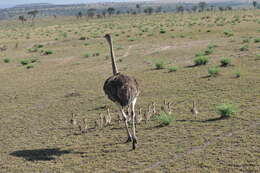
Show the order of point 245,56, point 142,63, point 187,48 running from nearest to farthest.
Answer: point 245,56 → point 142,63 → point 187,48

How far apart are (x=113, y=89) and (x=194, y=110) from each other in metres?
2.97

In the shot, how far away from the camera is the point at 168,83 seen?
48.7 feet

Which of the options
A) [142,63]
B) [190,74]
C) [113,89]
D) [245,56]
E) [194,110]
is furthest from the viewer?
[142,63]

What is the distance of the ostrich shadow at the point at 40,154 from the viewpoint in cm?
834

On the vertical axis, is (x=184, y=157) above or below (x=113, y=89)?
below

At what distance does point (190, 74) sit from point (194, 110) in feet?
20.2

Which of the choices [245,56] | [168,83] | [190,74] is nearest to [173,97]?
[168,83]

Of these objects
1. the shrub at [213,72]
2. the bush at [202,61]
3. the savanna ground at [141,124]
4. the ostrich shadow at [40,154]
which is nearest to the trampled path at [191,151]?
the savanna ground at [141,124]

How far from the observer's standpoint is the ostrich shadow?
834 centimetres

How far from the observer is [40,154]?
8586 millimetres

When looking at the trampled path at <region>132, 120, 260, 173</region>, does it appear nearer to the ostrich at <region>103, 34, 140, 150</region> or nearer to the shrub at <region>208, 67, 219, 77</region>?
the ostrich at <region>103, 34, 140, 150</region>

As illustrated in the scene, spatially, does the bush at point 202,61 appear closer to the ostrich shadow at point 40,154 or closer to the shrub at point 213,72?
the shrub at point 213,72

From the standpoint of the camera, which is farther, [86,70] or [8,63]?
[8,63]

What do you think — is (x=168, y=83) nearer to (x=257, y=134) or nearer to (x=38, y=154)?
(x=257, y=134)
